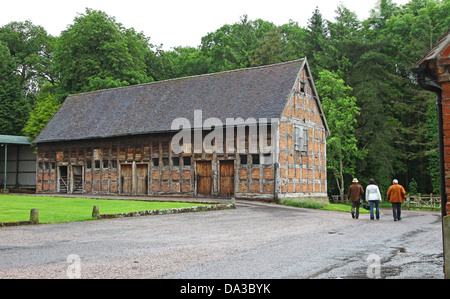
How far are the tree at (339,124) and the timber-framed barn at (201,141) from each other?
20.4 ft

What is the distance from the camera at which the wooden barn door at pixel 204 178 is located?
28766mm

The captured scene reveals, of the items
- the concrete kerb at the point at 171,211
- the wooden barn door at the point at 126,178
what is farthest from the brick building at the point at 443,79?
Answer: the wooden barn door at the point at 126,178

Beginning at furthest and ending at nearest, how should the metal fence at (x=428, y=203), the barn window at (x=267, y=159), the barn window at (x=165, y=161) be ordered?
the metal fence at (x=428, y=203) → the barn window at (x=165, y=161) → the barn window at (x=267, y=159)

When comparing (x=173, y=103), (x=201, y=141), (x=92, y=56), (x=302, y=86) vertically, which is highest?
(x=92, y=56)

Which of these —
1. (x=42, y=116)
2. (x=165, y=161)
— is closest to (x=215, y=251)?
(x=165, y=161)

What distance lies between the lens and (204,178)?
95.0 feet

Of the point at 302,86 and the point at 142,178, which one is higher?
the point at 302,86

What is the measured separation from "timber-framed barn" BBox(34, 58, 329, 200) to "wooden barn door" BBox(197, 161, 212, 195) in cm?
6

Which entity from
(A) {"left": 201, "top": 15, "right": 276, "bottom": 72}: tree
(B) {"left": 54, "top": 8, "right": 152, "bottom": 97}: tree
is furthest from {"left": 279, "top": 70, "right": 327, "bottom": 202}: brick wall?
(A) {"left": 201, "top": 15, "right": 276, "bottom": 72}: tree

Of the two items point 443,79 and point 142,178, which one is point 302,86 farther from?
point 443,79

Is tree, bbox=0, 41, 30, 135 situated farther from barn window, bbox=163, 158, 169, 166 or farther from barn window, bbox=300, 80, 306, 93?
barn window, bbox=300, 80, 306, 93

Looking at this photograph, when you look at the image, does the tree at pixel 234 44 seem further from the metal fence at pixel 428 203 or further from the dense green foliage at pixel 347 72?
the metal fence at pixel 428 203

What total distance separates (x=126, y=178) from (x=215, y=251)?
968 inches

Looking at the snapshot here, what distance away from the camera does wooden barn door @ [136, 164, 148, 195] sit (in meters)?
31.7
